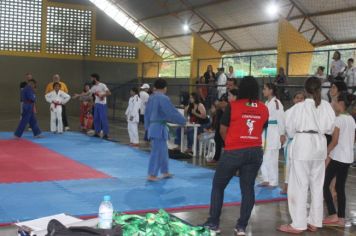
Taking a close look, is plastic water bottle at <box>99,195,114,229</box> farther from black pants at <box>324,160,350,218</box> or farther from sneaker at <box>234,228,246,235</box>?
black pants at <box>324,160,350,218</box>

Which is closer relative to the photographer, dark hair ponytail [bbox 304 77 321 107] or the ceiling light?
dark hair ponytail [bbox 304 77 321 107]

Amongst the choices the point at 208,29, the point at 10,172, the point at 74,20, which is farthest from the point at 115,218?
the point at 208,29

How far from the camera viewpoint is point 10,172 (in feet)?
26.1

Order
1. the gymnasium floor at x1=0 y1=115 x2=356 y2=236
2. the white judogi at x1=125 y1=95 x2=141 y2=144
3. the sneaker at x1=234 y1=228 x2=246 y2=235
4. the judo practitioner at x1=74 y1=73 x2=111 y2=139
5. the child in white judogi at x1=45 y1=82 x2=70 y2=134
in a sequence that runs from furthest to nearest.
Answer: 1. the child in white judogi at x1=45 y1=82 x2=70 y2=134
2. the judo practitioner at x1=74 y1=73 x2=111 y2=139
3. the white judogi at x1=125 y1=95 x2=141 y2=144
4. the gymnasium floor at x1=0 y1=115 x2=356 y2=236
5. the sneaker at x1=234 y1=228 x2=246 y2=235

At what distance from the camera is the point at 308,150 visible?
198 inches

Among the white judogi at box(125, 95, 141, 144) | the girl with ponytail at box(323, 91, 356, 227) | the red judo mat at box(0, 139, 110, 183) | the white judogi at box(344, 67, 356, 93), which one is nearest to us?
the girl with ponytail at box(323, 91, 356, 227)

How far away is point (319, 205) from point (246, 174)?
3.12ft

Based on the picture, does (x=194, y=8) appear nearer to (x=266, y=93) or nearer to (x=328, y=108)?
(x=266, y=93)

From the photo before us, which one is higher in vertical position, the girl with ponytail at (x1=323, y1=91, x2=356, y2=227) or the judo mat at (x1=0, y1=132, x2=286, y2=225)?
the girl with ponytail at (x1=323, y1=91, x2=356, y2=227)

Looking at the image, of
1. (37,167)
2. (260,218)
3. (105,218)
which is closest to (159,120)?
(260,218)

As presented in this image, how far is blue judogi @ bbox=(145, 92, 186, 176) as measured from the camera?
7309 millimetres

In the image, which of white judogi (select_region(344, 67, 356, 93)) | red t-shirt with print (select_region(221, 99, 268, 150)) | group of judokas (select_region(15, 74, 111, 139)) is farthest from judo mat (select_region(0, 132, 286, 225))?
white judogi (select_region(344, 67, 356, 93))

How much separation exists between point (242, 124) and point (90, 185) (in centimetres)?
320

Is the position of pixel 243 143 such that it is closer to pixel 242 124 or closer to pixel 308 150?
pixel 242 124
